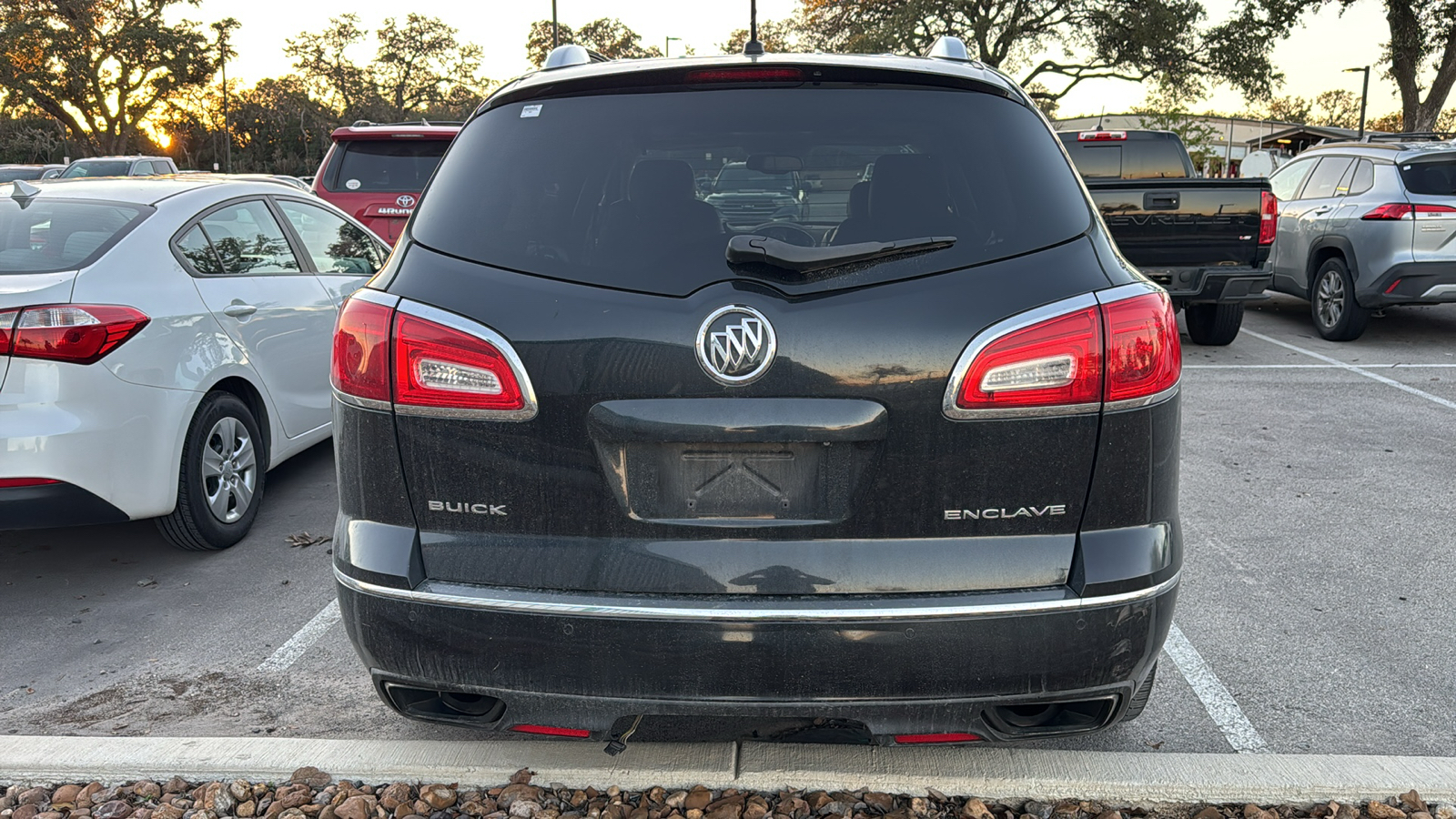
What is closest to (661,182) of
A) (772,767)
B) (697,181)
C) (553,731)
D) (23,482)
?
(697,181)

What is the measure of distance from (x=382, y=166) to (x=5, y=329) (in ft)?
19.7

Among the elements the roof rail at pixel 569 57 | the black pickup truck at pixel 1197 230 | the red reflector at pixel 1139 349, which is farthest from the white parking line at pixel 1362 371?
the roof rail at pixel 569 57

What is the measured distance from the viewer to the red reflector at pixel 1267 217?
8562mm

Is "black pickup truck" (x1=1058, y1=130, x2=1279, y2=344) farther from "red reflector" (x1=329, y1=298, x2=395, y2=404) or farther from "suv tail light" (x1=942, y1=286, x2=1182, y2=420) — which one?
"red reflector" (x1=329, y1=298, x2=395, y2=404)

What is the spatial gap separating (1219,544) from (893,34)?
1312 inches

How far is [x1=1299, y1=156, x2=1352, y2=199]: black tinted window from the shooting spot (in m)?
10.4

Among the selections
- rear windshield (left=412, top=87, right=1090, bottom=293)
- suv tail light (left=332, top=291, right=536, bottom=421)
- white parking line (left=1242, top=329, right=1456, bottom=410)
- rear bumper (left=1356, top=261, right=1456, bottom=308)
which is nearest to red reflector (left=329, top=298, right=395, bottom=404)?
suv tail light (left=332, top=291, right=536, bottom=421)

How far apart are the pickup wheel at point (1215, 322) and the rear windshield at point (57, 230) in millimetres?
8603

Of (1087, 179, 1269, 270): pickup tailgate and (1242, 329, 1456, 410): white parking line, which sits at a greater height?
(1087, 179, 1269, 270): pickup tailgate

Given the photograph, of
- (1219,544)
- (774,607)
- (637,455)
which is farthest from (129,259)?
(1219,544)

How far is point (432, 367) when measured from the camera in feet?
7.45

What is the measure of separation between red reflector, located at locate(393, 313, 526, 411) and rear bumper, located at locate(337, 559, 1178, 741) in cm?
39

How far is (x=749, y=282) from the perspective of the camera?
2.19 metres

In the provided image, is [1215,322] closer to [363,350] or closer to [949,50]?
[949,50]
